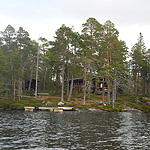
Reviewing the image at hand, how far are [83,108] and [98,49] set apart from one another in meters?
15.7

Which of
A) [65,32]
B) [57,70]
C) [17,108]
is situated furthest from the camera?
[57,70]

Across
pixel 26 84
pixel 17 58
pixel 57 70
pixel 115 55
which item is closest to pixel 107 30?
pixel 115 55

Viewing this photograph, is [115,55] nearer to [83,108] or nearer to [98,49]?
[98,49]

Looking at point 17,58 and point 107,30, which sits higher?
point 107,30

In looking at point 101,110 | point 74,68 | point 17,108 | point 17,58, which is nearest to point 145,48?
point 74,68

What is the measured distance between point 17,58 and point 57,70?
51.6ft

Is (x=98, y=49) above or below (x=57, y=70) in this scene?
above

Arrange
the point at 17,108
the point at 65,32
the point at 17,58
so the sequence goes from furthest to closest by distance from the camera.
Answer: the point at 65,32 < the point at 17,58 < the point at 17,108

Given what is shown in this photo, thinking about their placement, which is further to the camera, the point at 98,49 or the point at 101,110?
the point at 98,49

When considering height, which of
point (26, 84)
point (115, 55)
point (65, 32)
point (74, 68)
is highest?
point (65, 32)

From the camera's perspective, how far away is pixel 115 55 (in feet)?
141

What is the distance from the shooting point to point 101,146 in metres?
10.4

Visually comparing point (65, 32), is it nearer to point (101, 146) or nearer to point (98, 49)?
point (98, 49)

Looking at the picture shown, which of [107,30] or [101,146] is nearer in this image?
[101,146]
